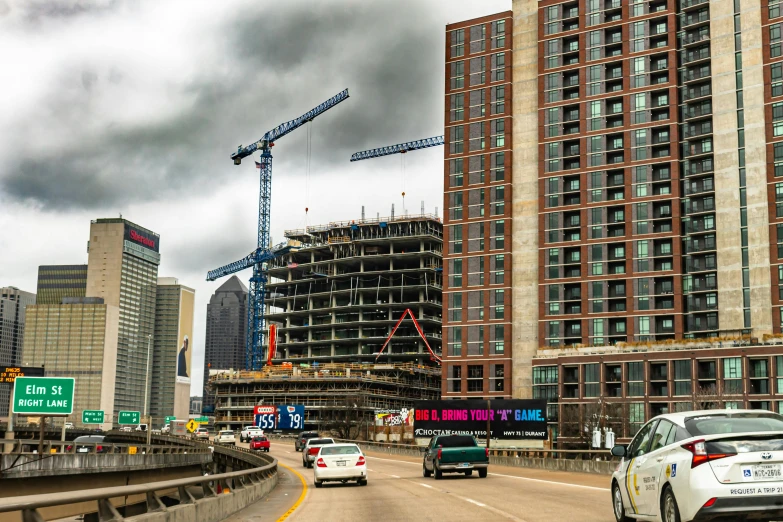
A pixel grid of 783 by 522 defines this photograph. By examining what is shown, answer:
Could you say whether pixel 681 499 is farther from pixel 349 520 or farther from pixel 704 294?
pixel 704 294

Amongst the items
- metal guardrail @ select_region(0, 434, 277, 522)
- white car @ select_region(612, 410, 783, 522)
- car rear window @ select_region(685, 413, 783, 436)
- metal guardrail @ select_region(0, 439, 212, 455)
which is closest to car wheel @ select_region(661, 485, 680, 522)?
white car @ select_region(612, 410, 783, 522)

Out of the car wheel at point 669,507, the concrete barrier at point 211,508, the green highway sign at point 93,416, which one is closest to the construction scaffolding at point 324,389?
the green highway sign at point 93,416

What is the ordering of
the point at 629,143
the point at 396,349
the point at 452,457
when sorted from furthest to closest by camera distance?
the point at 396,349, the point at 629,143, the point at 452,457

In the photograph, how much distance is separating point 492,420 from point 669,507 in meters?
67.1

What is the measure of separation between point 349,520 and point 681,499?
774 centimetres

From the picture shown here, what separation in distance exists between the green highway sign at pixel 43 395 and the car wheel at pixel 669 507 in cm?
3716

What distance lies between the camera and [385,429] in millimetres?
137375

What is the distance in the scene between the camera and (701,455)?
11391 mm

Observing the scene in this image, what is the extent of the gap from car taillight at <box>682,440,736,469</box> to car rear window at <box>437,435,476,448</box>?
907 inches

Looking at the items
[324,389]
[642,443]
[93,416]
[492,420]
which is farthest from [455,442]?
[324,389]

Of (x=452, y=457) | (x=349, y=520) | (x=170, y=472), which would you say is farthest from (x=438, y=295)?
(x=349, y=520)

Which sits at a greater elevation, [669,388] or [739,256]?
[739,256]

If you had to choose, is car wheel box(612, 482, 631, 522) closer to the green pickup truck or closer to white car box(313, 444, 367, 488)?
white car box(313, 444, 367, 488)

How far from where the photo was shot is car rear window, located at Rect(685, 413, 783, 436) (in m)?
11.9
